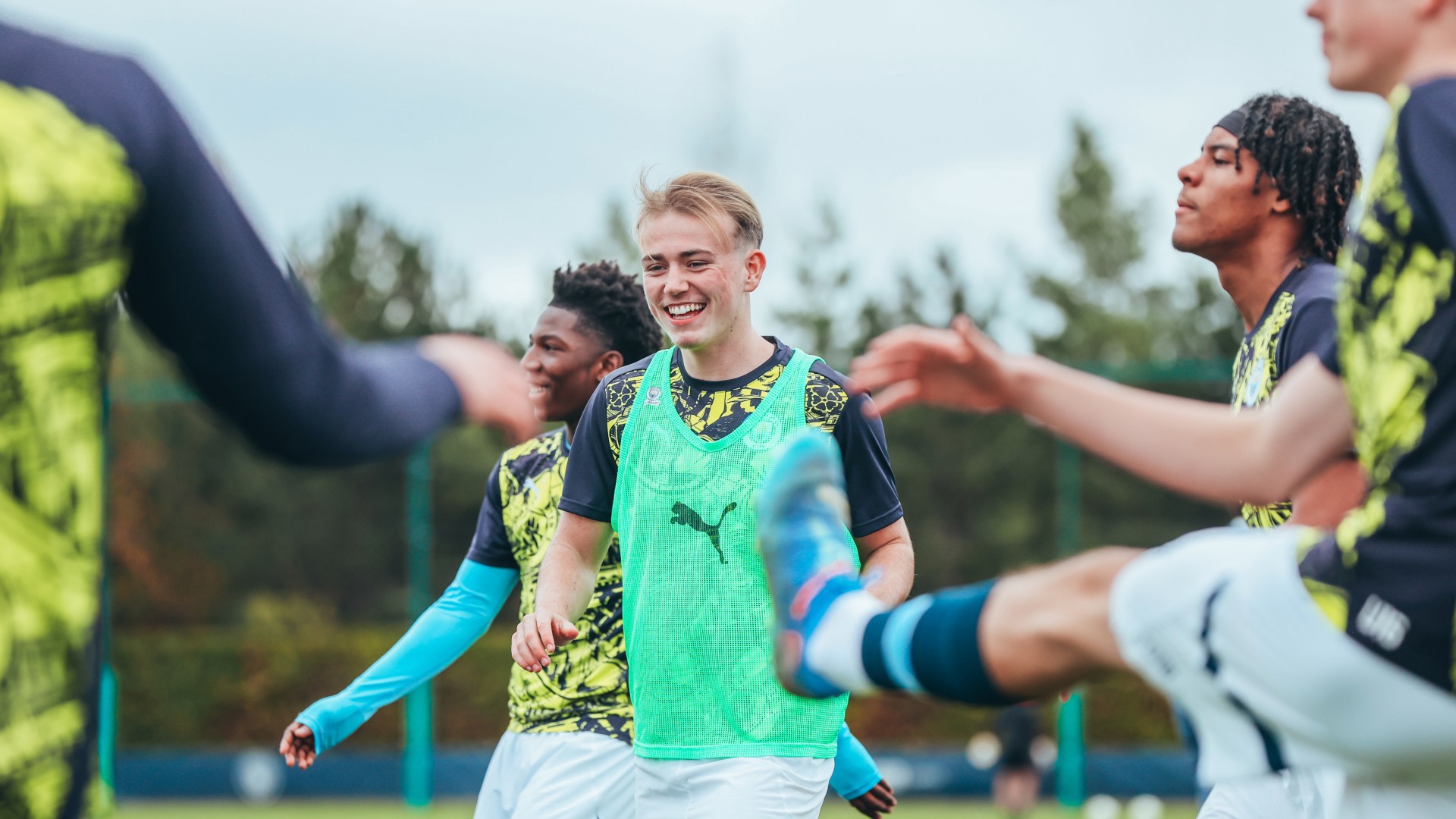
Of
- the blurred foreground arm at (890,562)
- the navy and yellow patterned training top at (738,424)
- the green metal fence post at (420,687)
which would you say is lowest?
the green metal fence post at (420,687)

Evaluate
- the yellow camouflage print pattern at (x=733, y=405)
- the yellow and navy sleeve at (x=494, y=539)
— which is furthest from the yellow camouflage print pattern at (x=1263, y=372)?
the yellow and navy sleeve at (x=494, y=539)

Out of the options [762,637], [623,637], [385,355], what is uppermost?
[385,355]

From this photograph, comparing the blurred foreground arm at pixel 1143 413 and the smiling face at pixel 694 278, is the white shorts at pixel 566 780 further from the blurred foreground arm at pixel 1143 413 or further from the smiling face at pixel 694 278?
the blurred foreground arm at pixel 1143 413

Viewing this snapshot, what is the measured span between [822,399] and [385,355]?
6.54 ft

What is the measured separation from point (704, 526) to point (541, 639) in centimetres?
53

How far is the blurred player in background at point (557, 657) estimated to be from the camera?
408 centimetres

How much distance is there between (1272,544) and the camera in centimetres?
210

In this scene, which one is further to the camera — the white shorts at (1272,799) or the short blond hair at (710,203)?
the short blond hair at (710,203)

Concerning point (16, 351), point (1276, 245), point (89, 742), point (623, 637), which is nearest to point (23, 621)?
point (89, 742)

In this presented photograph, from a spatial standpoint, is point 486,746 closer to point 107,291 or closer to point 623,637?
point 623,637

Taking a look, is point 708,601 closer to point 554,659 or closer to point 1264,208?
point 554,659

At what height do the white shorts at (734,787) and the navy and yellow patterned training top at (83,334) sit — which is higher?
the navy and yellow patterned training top at (83,334)

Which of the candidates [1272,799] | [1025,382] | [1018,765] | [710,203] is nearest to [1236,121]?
[710,203]

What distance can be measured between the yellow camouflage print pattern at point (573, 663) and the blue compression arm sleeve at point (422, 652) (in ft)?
0.48
